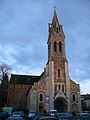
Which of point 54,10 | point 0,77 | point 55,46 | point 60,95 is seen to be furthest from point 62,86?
point 54,10

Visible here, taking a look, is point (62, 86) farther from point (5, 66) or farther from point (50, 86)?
point (5, 66)

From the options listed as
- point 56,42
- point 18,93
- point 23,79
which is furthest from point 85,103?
point 56,42

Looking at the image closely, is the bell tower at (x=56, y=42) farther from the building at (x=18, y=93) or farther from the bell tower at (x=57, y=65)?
the building at (x=18, y=93)

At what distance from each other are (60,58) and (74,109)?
17534 mm

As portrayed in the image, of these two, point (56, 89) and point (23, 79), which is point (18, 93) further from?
point (56, 89)

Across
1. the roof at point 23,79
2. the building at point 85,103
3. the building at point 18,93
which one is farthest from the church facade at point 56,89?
the building at point 85,103

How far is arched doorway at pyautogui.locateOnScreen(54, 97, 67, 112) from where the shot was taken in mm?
63906

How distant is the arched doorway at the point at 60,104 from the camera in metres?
63.9

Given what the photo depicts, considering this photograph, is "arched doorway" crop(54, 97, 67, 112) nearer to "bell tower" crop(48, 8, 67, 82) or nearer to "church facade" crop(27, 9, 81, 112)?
"church facade" crop(27, 9, 81, 112)

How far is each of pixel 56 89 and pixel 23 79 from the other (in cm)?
2238

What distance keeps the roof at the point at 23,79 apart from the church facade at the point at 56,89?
14.2m

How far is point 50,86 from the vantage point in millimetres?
64250

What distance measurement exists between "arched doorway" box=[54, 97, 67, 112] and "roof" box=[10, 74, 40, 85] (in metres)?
18.9

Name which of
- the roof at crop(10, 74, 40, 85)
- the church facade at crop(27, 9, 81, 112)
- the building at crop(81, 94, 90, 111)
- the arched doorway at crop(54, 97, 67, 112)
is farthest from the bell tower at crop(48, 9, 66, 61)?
the building at crop(81, 94, 90, 111)
